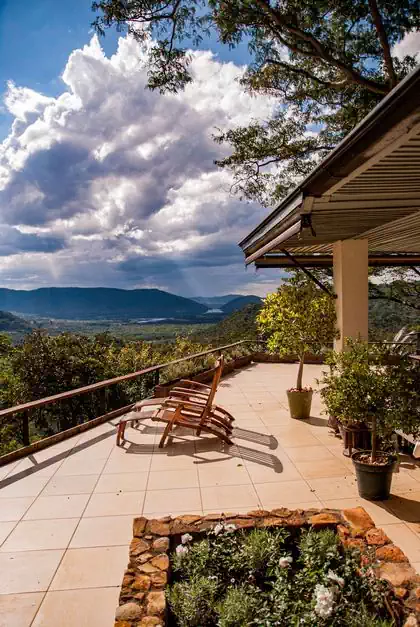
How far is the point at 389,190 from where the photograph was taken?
326cm

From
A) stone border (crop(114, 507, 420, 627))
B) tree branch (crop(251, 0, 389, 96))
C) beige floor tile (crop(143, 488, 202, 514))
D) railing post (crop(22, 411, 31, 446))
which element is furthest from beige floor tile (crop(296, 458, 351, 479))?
tree branch (crop(251, 0, 389, 96))

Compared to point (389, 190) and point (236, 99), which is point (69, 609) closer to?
point (389, 190)

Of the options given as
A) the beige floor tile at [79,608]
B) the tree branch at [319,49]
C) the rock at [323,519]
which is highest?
the tree branch at [319,49]

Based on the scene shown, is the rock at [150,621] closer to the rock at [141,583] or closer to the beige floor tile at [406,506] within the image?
the rock at [141,583]

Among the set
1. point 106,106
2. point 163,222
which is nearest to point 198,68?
point 106,106

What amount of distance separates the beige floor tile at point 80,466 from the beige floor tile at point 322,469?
1936 mm

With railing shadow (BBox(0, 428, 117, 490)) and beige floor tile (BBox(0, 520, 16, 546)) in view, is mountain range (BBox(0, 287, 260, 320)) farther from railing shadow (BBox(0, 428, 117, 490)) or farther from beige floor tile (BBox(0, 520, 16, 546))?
beige floor tile (BBox(0, 520, 16, 546))

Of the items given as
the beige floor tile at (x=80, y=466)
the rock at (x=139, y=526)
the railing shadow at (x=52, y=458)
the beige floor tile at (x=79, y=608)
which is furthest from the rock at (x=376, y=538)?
the railing shadow at (x=52, y=458)

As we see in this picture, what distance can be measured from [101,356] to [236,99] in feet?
24.9

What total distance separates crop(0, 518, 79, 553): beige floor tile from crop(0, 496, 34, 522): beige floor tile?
136 mm

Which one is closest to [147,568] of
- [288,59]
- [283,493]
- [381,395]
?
[283,493]

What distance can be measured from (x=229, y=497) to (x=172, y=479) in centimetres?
63

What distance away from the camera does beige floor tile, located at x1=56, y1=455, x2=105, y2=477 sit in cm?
418

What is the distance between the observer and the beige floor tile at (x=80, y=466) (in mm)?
4184
